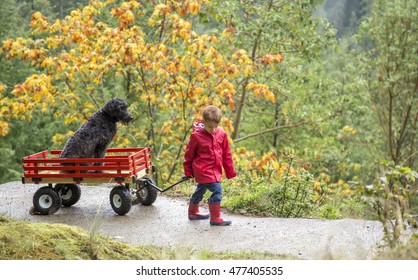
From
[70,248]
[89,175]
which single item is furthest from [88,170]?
[70,248]

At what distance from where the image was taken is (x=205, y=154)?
25.7 feet

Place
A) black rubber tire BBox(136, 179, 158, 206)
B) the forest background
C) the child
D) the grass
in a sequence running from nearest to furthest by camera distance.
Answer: the grass < the child < black rubber tire BBox(136, 179, 158, 206) < the forest background

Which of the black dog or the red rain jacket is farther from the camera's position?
the black dog

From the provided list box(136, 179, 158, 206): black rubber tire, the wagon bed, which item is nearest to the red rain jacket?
the wagon bed

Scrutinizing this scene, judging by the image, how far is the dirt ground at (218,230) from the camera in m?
6.93

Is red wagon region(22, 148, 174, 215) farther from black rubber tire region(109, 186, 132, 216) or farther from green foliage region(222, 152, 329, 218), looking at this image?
green foliage region(222, 152, 329, 218)

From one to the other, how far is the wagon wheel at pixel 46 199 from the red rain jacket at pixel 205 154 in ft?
6.79

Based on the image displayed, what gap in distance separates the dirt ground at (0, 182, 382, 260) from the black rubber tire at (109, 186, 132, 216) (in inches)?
4.4

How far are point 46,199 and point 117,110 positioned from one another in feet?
5.48

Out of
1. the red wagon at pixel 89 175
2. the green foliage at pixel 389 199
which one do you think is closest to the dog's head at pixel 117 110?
the red wagon at pixel 89 175

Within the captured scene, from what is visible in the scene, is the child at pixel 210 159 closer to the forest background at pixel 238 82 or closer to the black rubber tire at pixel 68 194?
the forest background at pixel 238 82

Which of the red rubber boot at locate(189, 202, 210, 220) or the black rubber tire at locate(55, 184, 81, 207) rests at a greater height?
the black rubber tire at locate(55, 184, 81, 207)

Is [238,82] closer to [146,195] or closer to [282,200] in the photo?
[282,200]

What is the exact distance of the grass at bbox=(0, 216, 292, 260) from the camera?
584 centimetres
